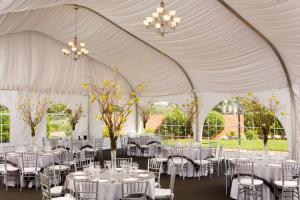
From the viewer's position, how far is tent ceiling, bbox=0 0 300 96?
8.24 meters

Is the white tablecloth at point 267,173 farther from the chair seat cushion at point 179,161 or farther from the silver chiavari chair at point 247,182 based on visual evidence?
the chair seat cushion at point 179,161

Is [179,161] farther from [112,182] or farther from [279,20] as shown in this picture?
[279,20]

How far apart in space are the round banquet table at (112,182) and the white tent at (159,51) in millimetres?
3520

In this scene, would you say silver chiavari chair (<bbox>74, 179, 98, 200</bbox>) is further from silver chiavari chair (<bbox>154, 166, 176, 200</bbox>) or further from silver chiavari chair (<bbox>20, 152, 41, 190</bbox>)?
silver chiavari chair (<bbox>20, 152, 41, 190</bbox>)

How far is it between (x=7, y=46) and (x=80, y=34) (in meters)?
2.88

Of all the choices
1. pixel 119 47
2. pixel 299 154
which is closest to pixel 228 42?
pixel 299 154

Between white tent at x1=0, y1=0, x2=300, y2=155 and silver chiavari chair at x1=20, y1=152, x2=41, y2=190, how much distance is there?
145 inches

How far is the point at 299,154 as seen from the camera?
1034 cm

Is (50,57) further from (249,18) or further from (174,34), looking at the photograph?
(249,18)

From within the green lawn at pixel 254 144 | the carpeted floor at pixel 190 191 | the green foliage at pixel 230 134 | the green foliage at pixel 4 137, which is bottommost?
the carpeted floor at pixel 190 191

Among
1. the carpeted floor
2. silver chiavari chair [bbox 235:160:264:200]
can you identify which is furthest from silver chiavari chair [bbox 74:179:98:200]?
silver chiavari chair [bbox 235:160:264:200]

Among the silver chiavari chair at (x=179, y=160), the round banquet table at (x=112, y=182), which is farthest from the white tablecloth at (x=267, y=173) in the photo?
the silver chiavari chair at (x=179, y=160)

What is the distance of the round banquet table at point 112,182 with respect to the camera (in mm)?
5395

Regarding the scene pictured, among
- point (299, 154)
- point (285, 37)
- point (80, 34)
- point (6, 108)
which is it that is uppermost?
point (80, 34)
